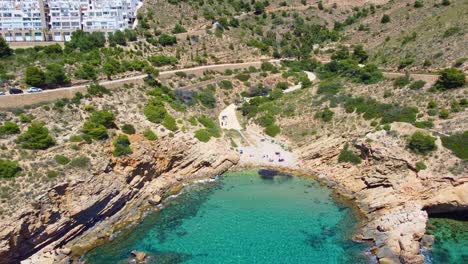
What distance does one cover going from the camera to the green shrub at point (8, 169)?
36.1 meters

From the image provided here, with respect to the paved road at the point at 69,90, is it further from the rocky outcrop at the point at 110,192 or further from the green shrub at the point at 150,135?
the rocky outcrop at the point at 110,192

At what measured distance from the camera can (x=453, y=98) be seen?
1977 inches

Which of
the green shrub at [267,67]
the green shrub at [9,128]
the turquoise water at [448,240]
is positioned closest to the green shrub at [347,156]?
the turquoise water at [448,240]

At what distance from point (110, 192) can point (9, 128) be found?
13136 millimetres

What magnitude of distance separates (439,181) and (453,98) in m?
Answer: 15.0

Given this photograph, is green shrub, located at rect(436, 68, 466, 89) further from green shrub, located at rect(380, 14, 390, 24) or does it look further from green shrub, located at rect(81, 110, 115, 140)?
green shrub, located at rect(81, 110, 115, 140)

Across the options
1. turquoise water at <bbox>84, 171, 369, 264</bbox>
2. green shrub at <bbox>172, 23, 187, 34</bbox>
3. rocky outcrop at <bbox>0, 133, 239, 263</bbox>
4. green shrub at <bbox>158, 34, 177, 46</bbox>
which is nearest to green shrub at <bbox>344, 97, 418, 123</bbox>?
turquoise water at <bbox>84, 171, 369, 264</bbox>

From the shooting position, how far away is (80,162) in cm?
4103

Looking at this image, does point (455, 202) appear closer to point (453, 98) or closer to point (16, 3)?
point (453, 98)

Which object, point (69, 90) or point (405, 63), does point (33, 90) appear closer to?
point (69, 90)

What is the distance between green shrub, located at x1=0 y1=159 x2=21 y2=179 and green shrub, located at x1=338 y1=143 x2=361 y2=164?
126 feet

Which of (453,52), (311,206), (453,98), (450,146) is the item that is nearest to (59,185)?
(311,206)

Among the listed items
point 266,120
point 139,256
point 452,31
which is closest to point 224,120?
point 266,120

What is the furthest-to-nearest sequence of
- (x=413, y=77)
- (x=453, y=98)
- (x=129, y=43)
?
1. (x=129, y=43)
2. (x=413, y=77)
3. (x=453, y=98)
